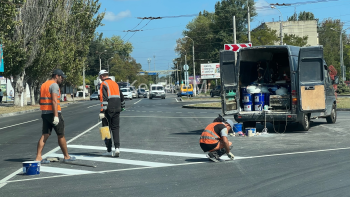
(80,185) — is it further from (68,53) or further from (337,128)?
(68,53)

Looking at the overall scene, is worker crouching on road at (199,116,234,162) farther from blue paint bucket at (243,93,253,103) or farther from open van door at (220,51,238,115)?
blue paint bucket at (243,93,253,103)

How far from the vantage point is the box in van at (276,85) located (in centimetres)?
1453

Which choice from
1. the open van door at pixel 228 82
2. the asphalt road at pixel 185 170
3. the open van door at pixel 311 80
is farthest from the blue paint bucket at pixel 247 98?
the asphalt road at pixel 185 170

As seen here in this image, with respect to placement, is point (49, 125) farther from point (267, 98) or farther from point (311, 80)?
point (311, 80)

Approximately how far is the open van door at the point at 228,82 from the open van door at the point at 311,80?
2.12 metres

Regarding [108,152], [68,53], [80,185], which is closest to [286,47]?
[108,152]

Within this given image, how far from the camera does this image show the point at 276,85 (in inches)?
634

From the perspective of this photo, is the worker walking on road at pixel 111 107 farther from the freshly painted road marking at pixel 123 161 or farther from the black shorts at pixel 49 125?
the black shorts at pixel 49 125

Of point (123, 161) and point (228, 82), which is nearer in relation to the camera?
point (123, 161)

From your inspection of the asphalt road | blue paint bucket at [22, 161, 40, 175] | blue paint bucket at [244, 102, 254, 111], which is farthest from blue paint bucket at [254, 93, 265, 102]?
blue paint bucket at [22, 161, 40, 175]

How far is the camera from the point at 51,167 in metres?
9.05

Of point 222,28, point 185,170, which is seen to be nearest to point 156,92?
point 222,28

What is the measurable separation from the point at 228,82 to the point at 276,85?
70.5 inches

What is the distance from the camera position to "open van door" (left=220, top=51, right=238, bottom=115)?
50.5 ft
